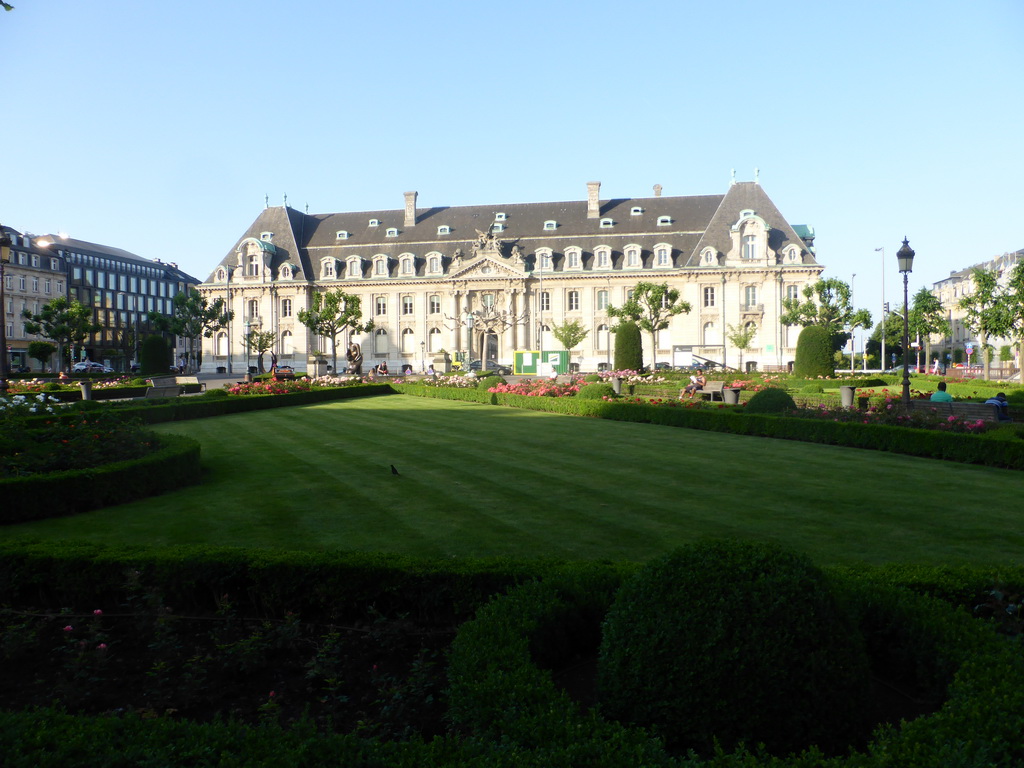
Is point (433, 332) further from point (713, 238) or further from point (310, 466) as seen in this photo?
point (310, 466)

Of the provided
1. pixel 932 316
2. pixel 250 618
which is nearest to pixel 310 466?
pixel 250 618

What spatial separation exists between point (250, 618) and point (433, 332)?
64.2 meters

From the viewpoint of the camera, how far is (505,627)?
4262mm

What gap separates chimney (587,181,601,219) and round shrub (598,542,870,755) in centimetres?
6628

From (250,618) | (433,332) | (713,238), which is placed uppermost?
(713,238)

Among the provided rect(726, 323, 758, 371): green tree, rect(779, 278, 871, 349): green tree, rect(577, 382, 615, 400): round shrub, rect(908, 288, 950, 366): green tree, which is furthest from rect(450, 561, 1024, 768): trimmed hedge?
rect(908, 288, 950, 366): green tree

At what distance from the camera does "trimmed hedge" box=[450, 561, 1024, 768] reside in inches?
113

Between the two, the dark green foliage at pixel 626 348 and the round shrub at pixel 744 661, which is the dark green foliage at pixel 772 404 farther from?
the dark green foliage at pixel 626 348

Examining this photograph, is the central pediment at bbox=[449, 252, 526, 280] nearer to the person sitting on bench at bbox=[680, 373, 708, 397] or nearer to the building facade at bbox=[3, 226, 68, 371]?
the person sitting on bench at bbox=[680, 373, 708, 397]

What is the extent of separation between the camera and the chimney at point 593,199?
6744 centimetres

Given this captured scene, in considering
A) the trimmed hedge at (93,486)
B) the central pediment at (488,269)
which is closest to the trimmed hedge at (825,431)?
the trimmed hedge at (93,486)

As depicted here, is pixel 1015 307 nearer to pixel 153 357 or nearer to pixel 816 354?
pixel 816 354

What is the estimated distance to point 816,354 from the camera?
1425 inches

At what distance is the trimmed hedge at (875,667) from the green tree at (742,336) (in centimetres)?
5658
